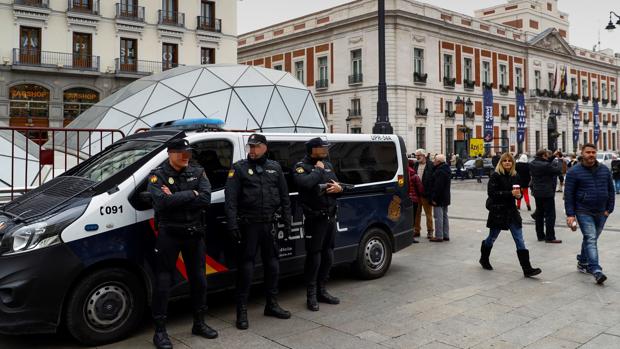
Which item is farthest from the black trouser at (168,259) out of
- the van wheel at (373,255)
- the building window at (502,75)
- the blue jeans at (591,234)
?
the building window at (502,75)

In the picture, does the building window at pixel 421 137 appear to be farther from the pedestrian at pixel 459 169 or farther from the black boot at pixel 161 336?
the black boot at pixel 161 336

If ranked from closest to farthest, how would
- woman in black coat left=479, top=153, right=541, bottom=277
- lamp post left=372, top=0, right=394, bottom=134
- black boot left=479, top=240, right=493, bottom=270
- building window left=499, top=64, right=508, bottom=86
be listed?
woman in black coat left=479, top=153, right=541, bottom=277
black boot left=479, top=240, right=493, bottom=270
lamp post left=372, top=0, right=394, bottom=134
building window left=499, top=64, right=508, bottom=86

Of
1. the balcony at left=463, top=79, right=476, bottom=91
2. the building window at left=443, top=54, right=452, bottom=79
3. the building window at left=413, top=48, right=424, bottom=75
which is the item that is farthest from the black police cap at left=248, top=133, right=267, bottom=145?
the balcony at left=463, top=79, right=476, bottom=91

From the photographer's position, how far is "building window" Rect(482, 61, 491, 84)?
48.8 metres

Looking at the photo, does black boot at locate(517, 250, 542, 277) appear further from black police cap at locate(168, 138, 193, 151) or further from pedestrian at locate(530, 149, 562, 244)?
black police cap at locate(168, 138, 193, 151)

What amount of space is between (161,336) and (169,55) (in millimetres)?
32784

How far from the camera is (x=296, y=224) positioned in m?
6.03

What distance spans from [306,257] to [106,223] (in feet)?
7.08

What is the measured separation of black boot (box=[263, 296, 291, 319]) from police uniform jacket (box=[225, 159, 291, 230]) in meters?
0.89

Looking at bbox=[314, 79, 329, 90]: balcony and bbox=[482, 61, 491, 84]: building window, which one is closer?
bbox=[314, 79, 329, 90]: balcony

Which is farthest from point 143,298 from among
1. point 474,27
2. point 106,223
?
point 474,27

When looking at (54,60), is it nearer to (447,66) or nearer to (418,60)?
(418,60)

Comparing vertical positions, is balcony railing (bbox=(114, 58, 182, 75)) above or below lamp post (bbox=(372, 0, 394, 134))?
above

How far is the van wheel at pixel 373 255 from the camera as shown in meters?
6.85
